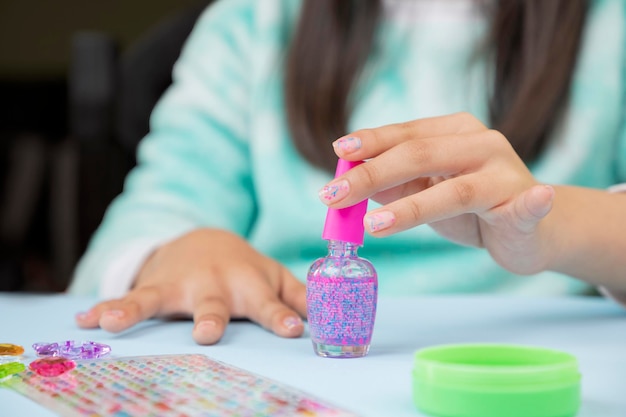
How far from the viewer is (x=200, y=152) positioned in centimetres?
111

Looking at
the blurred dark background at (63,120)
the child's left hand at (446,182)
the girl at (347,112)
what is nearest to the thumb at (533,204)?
the child's left hand at (446,182)

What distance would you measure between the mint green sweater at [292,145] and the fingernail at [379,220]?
45 cm

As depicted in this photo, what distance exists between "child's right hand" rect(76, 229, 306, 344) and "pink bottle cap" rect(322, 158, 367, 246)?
118mm

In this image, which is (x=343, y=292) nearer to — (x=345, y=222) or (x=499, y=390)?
(x=345, y=222)

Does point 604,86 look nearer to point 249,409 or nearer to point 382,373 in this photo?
point 382,373

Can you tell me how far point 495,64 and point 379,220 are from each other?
1.92 ft

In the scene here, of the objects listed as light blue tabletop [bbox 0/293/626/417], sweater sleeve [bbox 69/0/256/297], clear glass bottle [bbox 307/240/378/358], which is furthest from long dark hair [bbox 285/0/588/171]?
clear glass bottle [bbox 307/240/378/358]

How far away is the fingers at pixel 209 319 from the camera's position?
615 millimetres

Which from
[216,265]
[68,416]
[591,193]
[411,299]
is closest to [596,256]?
[591,193]

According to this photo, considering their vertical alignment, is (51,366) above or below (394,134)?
below

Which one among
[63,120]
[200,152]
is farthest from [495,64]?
[63,120]

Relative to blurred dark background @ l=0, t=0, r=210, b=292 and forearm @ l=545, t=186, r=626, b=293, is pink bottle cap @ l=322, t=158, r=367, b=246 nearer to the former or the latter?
forearm @ l=545, t=186, r=626, b=293

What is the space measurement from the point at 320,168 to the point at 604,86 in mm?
351

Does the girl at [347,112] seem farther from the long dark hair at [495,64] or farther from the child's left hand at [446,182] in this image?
the child's left hand at [446,182]
